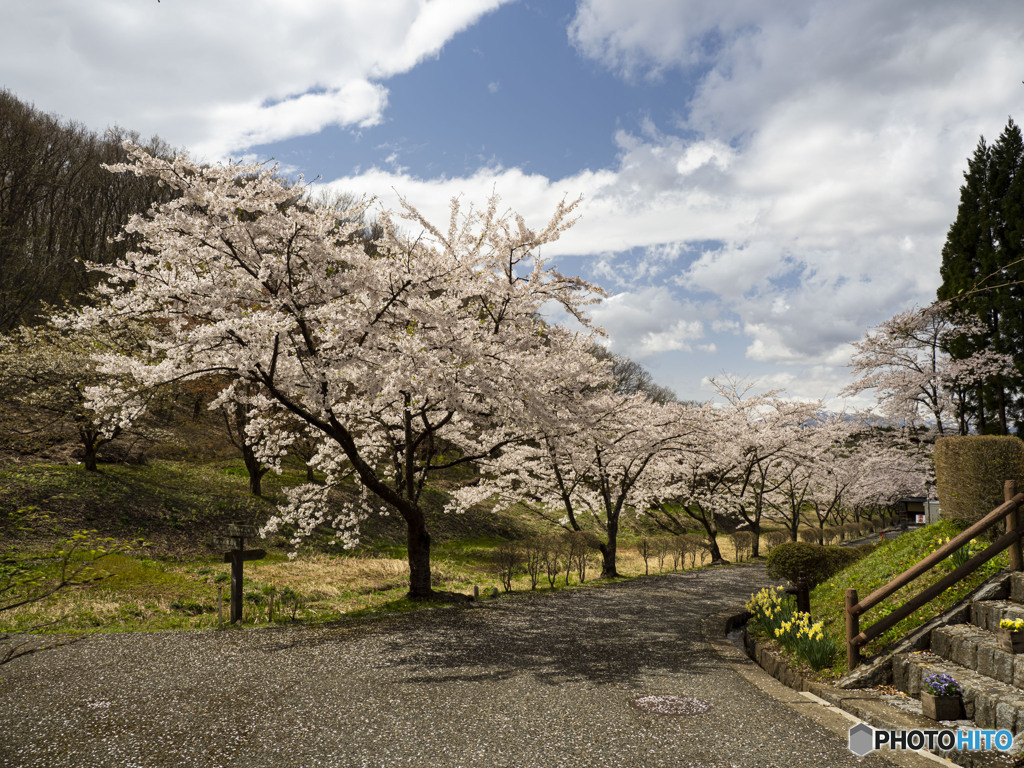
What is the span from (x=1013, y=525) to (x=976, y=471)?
6.52ft

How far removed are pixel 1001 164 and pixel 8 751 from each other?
3587 cm

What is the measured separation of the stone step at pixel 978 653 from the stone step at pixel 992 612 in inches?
3.6

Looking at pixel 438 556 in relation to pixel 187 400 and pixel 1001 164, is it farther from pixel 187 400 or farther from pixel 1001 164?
pixel 1001 164

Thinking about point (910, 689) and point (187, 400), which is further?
point (187, 400)

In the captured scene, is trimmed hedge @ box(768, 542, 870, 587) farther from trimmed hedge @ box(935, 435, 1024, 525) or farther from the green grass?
trimmed hedge @ box(935, 435, 1024, 525)

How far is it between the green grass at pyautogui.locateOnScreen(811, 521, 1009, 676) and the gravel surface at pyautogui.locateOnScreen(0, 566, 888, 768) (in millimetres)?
2070

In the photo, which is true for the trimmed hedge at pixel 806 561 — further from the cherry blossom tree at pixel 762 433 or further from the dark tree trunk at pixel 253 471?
the dark tree trunk at pixel 253 471

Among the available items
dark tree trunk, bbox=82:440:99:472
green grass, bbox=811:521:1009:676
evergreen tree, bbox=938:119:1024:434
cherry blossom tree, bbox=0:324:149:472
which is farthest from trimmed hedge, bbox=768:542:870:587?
dark tree trunk, bbox=82:440:99:472

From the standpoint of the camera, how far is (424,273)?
34.0ft

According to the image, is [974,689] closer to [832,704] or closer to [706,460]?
[832,704]

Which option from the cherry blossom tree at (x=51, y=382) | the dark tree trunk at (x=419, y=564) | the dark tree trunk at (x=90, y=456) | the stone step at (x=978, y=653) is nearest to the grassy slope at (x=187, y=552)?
the dark tree trunk at (x=90, y=456)

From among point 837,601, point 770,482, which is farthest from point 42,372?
point 770,482

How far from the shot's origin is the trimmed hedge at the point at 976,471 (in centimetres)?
869

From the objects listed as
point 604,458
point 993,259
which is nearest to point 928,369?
point 993,259
